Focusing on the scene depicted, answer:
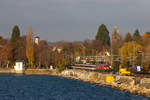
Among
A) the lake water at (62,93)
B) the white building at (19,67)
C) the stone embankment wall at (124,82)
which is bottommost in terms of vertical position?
the lake water at (62,93)

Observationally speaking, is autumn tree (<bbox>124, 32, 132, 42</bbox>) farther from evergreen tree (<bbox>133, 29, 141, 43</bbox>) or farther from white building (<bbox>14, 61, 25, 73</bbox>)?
white building (<bbox>14, 61, 25, 73</bbox>)

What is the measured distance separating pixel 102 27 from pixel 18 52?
51858mm

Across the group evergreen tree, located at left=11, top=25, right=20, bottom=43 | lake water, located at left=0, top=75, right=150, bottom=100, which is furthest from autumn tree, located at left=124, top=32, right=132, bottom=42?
lake water, located at left=0, top=75, right=150, bottom=100

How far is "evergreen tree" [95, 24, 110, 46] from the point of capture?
12294cm

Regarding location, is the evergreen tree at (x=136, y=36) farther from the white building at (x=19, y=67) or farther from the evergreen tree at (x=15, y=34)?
the white building at (x=19, y=67)

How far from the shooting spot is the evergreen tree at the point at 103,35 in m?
123

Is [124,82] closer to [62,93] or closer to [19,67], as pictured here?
[62,93]

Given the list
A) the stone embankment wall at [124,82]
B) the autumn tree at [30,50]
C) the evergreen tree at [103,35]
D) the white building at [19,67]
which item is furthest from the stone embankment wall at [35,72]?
the evergreen tree at [103,35]

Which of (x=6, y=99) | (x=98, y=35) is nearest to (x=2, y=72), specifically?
(x=6, y=99)

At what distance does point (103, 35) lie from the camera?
12438 centimetres

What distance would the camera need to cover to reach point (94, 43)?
119 meters

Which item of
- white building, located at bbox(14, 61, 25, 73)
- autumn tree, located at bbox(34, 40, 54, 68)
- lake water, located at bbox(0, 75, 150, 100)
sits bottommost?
lake water, located at bbox(0, 75, 150, 100)

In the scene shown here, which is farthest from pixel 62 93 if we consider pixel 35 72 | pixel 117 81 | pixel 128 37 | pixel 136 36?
pixel 136 36

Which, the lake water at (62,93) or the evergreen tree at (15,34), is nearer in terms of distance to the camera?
the lake water at (62,93)
